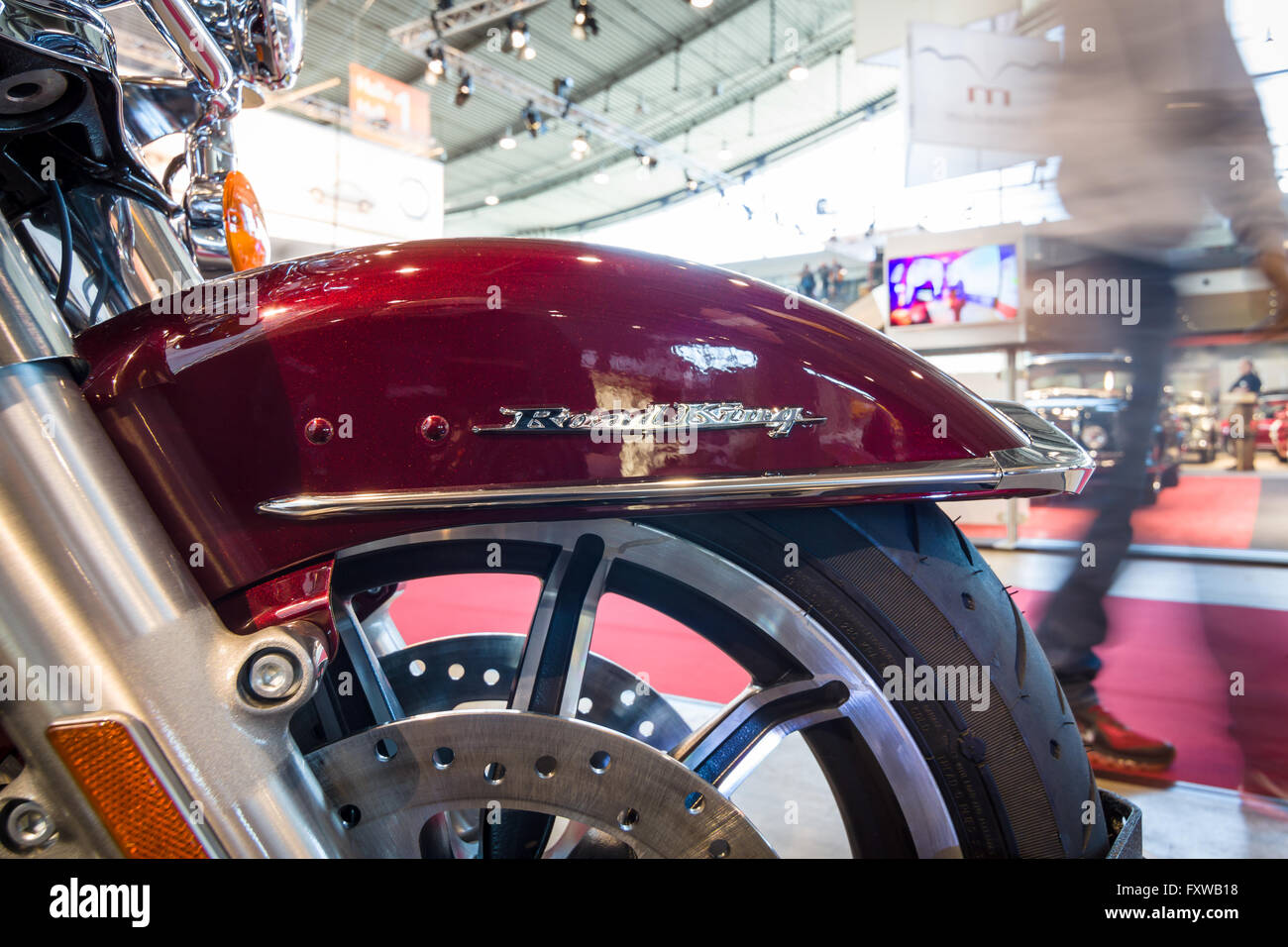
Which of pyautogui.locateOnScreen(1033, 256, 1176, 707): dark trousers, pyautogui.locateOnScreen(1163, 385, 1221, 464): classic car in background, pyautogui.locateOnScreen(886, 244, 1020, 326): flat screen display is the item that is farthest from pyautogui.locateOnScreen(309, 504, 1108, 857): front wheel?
pyautogui.locateOnScreen(886, 244, 1020, 326): flat screen display

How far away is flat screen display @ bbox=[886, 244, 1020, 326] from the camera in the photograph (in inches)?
184

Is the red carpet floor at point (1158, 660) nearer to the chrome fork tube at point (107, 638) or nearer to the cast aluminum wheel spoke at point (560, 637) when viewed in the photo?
the cast aluminum wheel spoke at point (560, 637)

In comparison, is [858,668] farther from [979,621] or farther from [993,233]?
[993,233]

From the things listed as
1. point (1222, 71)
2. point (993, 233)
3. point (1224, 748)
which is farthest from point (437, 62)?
point (1224, 748)

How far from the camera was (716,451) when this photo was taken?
0.59 metres

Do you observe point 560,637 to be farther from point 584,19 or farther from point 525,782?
point 584,19

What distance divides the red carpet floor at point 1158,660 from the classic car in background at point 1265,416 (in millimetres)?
2246

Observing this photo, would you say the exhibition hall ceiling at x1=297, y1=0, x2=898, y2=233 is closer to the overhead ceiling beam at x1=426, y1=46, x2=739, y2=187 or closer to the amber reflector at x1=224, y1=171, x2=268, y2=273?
the overhead ceiling beam at x1=426, y1=46, x2=739, y2=187

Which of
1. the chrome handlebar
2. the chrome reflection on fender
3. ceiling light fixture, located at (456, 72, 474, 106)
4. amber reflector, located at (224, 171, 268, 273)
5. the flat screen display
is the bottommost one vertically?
the chrome reflection on fender

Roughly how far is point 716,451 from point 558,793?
0.30m

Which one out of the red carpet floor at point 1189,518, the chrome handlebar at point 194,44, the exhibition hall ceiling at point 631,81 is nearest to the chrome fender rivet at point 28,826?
the chrome handlebar at point 194,44

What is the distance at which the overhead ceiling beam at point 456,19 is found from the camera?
952 centimetres

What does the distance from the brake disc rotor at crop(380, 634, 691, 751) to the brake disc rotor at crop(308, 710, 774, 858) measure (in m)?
Result: 0.34
